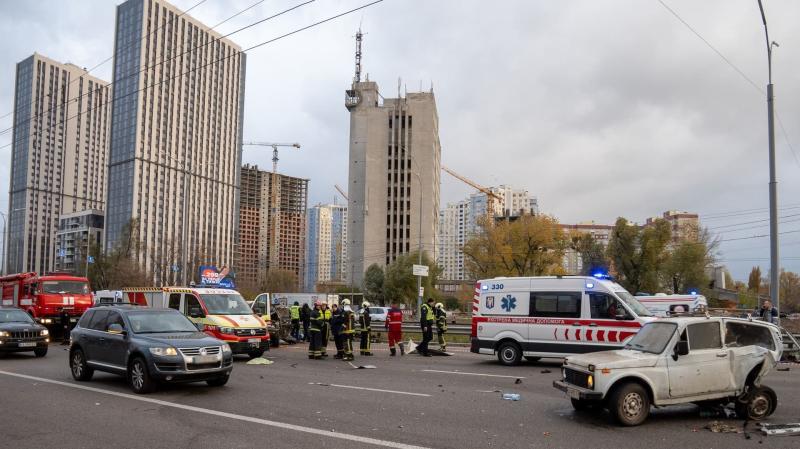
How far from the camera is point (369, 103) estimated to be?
94500 millimetres

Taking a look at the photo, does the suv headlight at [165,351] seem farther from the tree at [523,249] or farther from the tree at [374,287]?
the tree at [374,287]

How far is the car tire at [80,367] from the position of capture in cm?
1180

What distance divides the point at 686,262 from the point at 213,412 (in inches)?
1834

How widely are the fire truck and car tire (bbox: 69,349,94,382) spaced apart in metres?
15.2

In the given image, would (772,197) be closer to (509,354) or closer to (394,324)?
(509,354)

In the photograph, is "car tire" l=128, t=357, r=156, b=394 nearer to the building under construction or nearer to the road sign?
Result: the road sign

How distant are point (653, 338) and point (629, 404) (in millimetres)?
1227

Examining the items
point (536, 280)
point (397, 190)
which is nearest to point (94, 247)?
point (397, 190)

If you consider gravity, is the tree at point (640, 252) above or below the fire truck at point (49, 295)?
above

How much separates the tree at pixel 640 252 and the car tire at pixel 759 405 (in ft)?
136

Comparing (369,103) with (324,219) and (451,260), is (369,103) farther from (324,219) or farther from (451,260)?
(324,219)

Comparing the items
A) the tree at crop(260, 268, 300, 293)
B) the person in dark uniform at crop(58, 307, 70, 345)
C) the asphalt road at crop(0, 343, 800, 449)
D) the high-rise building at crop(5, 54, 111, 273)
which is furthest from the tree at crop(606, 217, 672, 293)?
the high-rise building at crop(5, 54, 111, 273)

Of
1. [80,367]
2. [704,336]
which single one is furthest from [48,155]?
[704,336]

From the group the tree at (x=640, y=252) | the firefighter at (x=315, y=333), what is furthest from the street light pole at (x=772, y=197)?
the tree at (x=640, y=252)
